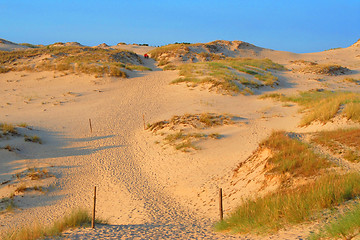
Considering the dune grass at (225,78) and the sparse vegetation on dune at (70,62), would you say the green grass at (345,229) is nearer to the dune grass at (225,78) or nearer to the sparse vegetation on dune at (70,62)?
the dune grass at (225,78)

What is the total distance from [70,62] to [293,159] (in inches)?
1187

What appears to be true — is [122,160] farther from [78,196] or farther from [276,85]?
[276,85]

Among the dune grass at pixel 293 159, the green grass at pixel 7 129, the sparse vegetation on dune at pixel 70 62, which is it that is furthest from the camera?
the sparse vegetation on dune at pixel 70 62

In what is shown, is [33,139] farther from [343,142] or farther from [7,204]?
[343,142]

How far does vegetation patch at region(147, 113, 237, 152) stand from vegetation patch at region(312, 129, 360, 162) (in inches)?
212

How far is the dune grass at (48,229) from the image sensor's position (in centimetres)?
552

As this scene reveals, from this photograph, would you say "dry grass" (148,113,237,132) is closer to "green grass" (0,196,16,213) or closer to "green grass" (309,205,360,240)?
"green grass" (0,196,16,213)

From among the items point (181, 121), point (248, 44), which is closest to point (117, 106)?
point (181, 121)

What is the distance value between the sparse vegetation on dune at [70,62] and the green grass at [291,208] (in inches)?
1021

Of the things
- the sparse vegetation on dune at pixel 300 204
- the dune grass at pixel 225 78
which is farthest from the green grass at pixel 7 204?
the dune grass at pixel 225 78

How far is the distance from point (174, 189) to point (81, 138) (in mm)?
8298

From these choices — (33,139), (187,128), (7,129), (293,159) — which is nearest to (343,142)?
(293,159)

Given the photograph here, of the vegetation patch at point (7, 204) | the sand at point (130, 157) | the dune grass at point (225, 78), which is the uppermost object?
the dune grass at point (225, 78)

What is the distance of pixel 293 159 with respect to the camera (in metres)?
8.48
